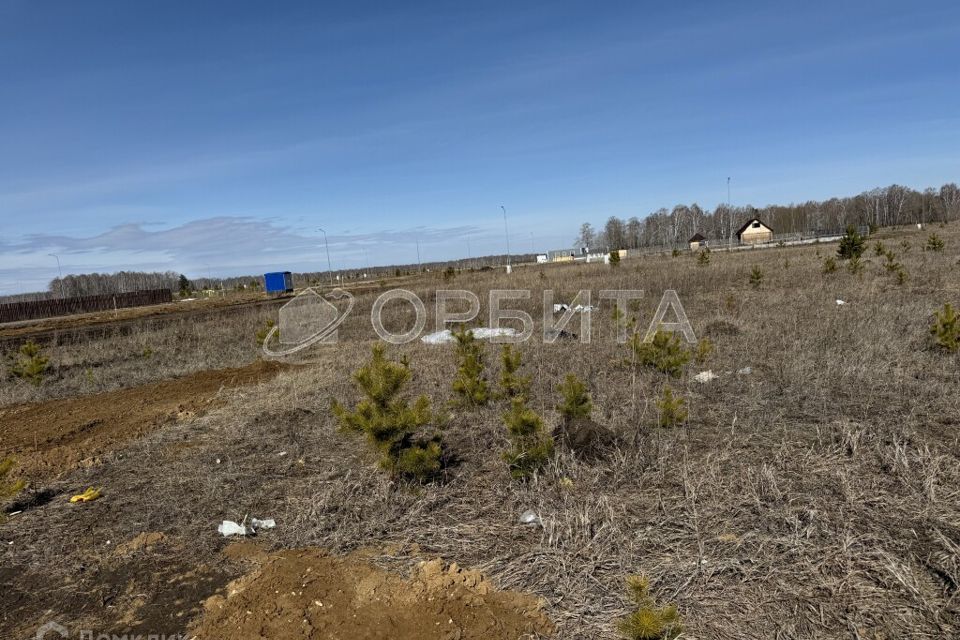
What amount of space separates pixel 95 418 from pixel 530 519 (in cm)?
643

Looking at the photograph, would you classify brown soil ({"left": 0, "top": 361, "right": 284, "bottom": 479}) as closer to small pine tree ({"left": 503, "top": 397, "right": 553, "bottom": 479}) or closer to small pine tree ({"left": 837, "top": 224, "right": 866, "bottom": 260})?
small pine tree ({"left": 503, "top": 397, "right": 553, "bottom": 479})

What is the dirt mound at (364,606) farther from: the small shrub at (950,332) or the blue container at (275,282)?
the blue container at (275,282)

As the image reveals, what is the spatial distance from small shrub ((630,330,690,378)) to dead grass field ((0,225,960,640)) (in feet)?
0.57

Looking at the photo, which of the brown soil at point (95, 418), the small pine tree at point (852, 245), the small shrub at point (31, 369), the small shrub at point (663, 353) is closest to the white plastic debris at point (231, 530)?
the brown soil at point (95, 418)

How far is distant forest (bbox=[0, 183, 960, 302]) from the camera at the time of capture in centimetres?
5961

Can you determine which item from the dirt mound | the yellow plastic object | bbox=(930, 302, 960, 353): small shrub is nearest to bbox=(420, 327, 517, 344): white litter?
bbox=(930, 302, 960, 353): small shrub

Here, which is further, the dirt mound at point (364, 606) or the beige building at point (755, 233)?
the beige building at point (755, 233)

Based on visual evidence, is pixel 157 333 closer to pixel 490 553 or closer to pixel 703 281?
pixel 490 553

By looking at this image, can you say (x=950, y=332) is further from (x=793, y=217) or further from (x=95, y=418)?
(x=793, y=217)

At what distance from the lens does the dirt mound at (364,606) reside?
8.18 ft

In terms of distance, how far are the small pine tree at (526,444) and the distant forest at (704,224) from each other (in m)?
56.1

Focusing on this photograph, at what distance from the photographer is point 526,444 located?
13.4 ft

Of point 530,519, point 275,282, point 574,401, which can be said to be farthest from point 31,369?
point 275,282

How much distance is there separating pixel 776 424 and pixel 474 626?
359cm
